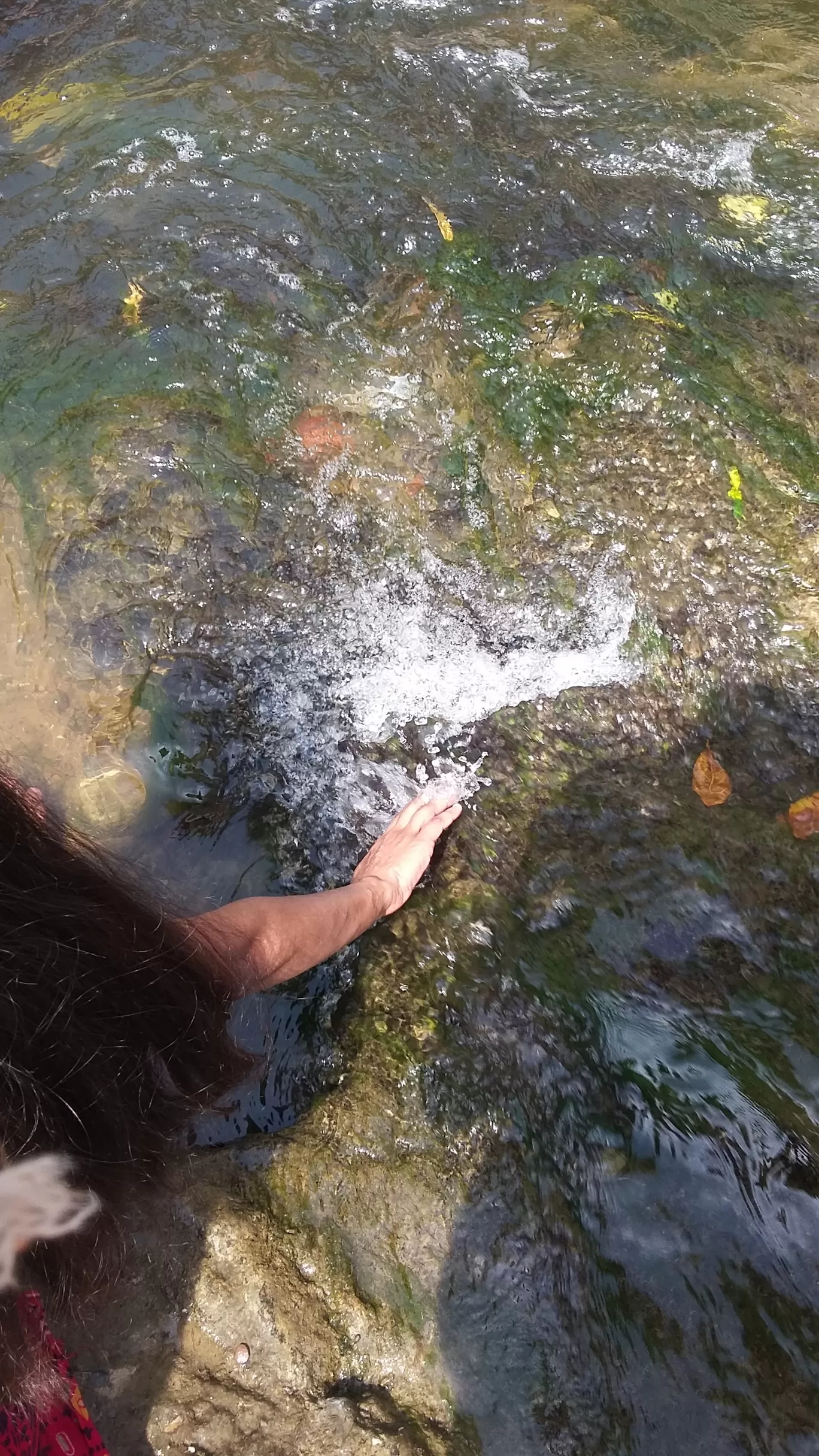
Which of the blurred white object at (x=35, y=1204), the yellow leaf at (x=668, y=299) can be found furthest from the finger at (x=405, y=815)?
the yellow leaf at (x=668, y=299)

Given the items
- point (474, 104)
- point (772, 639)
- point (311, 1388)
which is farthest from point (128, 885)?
point (474, 104)

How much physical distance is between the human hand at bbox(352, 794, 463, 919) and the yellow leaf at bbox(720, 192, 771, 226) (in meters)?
2.83

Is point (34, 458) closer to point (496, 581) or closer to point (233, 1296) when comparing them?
point (496, 581)

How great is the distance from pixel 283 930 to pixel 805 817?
149 cm

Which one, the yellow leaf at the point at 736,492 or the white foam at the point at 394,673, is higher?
the yellow leaf at the point at 736,492

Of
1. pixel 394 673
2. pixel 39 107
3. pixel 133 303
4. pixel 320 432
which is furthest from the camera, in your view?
pixel 39 107

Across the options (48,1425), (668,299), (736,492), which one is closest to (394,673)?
(736,492)

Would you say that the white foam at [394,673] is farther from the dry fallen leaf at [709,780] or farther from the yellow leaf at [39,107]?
the yellow leaf at [39,107]

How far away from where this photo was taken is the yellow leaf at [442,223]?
3764 mm

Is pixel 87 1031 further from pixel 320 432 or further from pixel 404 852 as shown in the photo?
pixel 320 432

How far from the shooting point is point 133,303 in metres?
3.76

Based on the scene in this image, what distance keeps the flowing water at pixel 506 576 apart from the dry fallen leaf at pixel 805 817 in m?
0.05

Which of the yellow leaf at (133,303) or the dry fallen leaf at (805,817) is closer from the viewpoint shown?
Answer: the dry fallen leaf at (805,817)

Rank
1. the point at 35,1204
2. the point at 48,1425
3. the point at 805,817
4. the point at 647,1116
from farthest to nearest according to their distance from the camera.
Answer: the point at 805,817
the point at 647,1116
the point at 48,1425
the point at 35,1204
